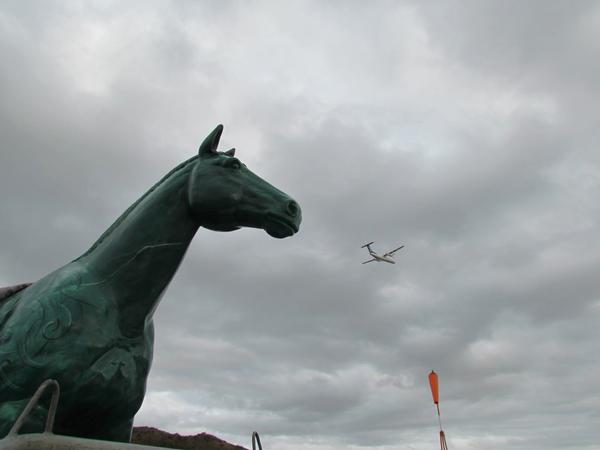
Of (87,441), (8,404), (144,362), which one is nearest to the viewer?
(87,441)

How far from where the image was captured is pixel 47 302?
4.20 metres

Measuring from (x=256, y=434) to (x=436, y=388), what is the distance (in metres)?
5.39

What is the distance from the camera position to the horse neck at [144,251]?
453 cm

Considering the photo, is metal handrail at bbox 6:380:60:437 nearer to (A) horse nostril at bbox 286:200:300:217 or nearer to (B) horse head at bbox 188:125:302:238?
(B) horse head at bbox 188:125:302:238

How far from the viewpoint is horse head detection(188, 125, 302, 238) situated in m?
4.89

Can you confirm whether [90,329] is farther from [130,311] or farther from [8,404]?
[8,404]

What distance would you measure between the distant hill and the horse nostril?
7903 millimetres

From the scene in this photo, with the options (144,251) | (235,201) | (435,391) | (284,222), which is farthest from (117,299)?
(435,391)

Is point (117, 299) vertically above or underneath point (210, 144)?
underneath

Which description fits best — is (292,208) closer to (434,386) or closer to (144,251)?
(144,251)

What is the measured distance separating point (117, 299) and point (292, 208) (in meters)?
1.72

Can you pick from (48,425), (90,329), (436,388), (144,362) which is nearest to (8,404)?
(90,329)

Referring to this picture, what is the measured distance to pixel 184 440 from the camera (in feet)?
38.5

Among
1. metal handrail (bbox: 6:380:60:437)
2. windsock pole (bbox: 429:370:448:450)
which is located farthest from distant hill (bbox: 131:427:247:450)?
metal handrail (bbox: 6:380:60:437)
